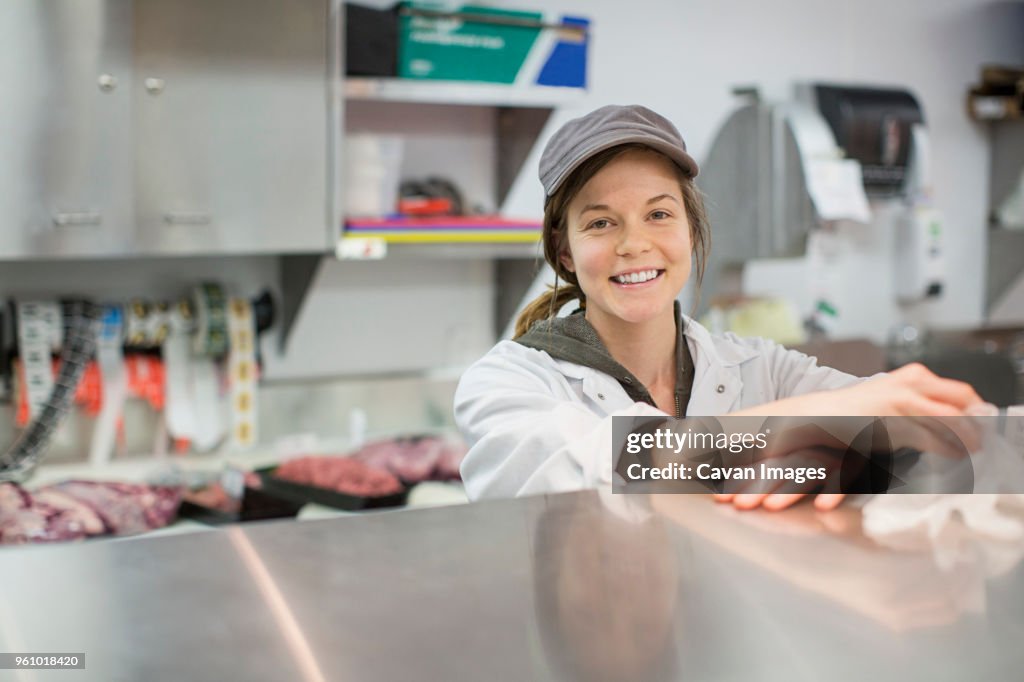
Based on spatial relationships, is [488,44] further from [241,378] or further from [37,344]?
[37,344]

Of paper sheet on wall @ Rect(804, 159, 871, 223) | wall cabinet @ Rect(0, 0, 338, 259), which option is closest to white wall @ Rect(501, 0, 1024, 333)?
paper sheet on wall @ Rect(804, 159, 871, 223)

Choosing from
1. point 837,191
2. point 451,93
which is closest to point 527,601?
point 837,191

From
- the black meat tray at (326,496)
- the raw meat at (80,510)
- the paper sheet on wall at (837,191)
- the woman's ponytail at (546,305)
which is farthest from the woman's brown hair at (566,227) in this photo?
the raw meat at (80,510)

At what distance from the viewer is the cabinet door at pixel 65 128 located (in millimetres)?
1953

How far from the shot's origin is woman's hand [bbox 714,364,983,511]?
0.54m

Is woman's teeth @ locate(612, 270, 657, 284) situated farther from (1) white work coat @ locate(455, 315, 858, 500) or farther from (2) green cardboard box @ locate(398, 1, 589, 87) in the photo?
(2) green cardboard box @ locate(398, 1, 589, 87)

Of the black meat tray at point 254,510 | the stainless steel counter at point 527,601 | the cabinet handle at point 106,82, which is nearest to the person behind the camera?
the stainless steel counter at point 527,601

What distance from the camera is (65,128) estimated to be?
1994 millimetres

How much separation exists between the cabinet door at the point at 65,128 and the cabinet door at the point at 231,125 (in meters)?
0.04

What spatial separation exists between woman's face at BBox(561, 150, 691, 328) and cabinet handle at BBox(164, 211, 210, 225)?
5.55 feet

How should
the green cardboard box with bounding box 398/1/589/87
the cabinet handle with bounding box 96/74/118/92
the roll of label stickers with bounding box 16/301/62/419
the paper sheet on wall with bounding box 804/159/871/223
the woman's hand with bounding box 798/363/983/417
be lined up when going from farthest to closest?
1. the green cardboard box with bounding box 398/1/589/87
2. the roll of label stickers with bounding box 16/301/62/419
3. the cabinet handle with bounding box 96/74/118/92
4. the paper sheet on wall with bounding box 804/159/871/223
5. the woman's hand with bounding box 798/363/983/417

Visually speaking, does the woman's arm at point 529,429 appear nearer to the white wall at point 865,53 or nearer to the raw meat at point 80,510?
the raw meat at point 80,510

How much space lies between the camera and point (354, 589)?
19.0 inches

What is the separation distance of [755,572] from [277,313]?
2.14 m
